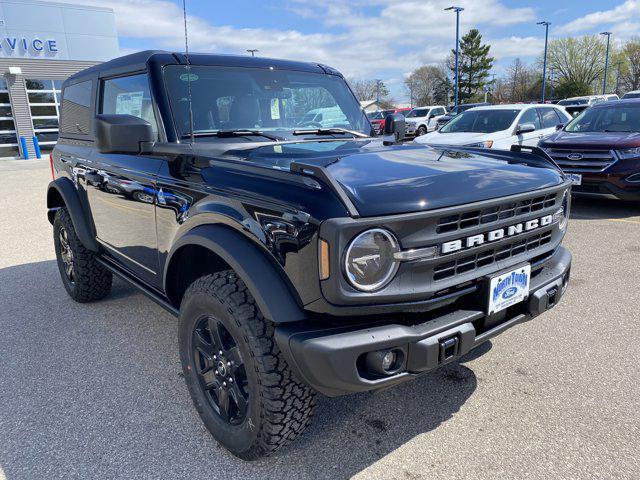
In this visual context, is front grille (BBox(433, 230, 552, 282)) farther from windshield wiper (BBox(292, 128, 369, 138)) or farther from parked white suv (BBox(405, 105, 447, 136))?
parked white suv (BBox(405, 105, 447, 136))

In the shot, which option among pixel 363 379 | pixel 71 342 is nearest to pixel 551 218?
pixel 363 379

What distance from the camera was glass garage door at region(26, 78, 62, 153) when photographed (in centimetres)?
1936

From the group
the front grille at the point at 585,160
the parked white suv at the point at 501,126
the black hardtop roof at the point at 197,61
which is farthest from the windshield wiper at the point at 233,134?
the parked white suv at the point at 501,126

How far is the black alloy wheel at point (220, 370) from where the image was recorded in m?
2.24

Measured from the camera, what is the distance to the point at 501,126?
9.62 metres

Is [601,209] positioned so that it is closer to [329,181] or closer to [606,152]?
[606,152]

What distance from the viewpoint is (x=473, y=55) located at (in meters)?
64.8

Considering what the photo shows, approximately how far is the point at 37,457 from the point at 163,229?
1.24 meters

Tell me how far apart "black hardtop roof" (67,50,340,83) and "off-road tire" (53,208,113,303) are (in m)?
1.26

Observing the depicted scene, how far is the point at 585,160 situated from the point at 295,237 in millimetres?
6720

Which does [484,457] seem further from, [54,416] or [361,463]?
[54,416]

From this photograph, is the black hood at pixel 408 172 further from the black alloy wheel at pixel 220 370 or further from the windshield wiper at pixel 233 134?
the black alloy wheel at pixel 220 370

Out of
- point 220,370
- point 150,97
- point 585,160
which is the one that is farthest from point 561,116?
point 220,370

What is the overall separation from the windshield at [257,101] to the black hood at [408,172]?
326 millimetres
